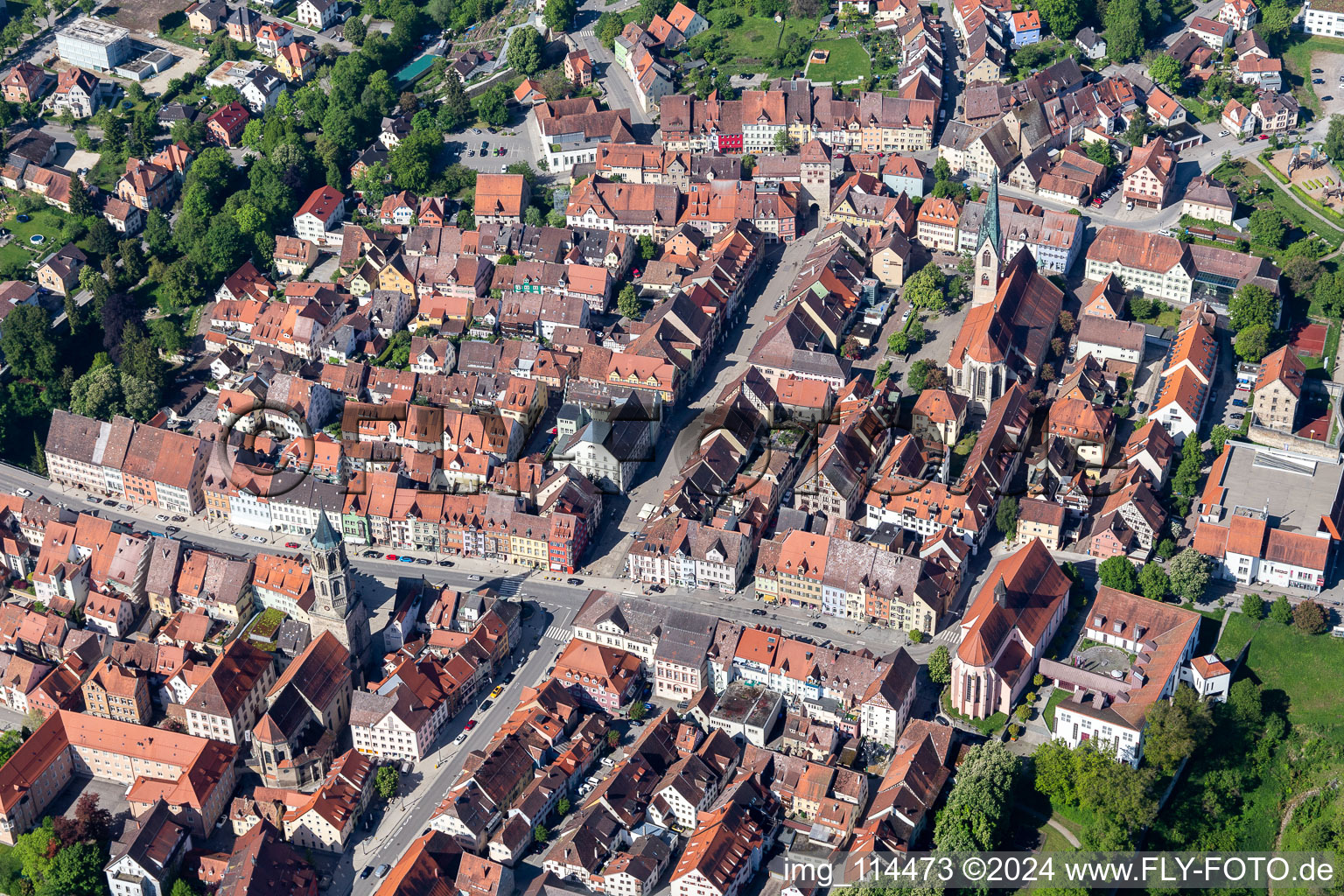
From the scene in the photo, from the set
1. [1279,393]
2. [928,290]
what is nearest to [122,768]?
[928,290]

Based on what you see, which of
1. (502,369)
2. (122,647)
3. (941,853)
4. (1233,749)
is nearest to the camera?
(941,853)

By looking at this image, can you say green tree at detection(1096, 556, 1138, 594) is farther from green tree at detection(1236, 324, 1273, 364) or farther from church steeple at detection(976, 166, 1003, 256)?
church steeple at detection(976, 166, 1003, 256)

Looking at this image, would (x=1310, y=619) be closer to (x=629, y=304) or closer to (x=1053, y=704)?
(x=1053, y=704)

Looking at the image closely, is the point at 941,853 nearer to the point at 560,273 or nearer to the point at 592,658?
the point at 592,658

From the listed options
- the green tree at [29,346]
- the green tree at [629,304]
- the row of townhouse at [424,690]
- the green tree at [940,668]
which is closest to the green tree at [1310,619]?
the green tree at [940,668]

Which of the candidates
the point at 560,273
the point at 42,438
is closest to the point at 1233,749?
the point at 560,273

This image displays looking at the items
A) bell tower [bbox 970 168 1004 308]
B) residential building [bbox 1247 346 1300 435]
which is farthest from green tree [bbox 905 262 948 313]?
residential building [bbox 1247 346 1300 435]

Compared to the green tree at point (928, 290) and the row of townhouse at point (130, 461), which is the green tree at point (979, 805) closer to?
the green tree at point (928, 290)
